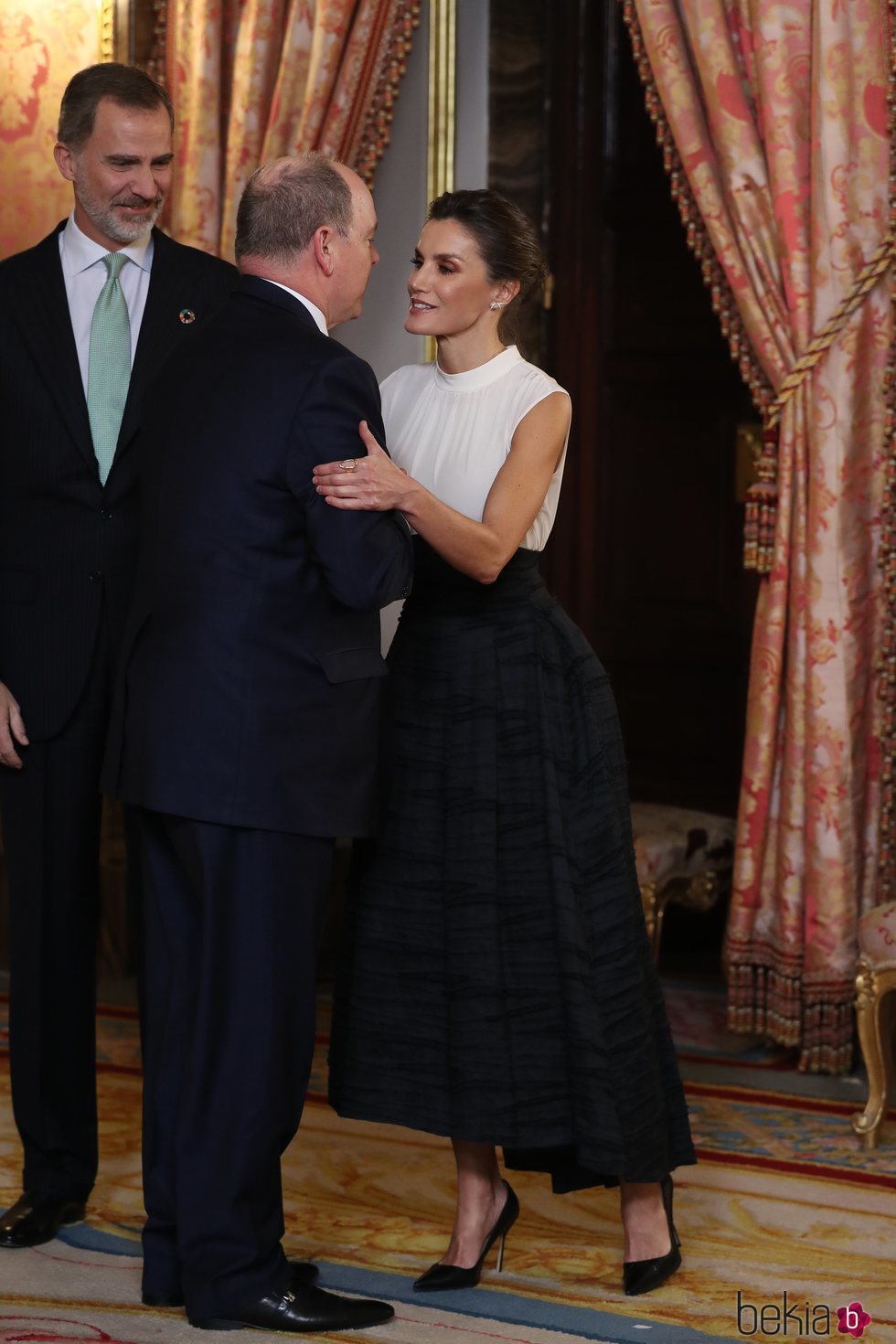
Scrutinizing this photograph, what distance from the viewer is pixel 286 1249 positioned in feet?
9.90

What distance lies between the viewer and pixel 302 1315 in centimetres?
266

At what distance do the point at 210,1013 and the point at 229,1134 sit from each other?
0.62 feet

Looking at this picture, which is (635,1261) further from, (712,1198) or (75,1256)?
(75,1256)

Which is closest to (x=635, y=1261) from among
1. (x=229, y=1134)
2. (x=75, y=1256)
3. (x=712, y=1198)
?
(x=712, y=1198)

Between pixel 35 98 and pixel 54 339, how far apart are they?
207 cm

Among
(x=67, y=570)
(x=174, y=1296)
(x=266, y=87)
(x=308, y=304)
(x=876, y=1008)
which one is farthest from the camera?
(x=266, y=87)

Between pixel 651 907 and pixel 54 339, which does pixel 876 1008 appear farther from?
pixel 54 339

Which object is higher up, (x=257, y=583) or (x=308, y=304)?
(x=308, y=304)

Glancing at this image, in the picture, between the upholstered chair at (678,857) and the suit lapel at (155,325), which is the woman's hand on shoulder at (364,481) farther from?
the upholstered chair at (678,857)

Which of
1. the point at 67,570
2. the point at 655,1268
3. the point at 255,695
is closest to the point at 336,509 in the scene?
the point at 255,695

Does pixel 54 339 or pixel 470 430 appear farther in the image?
pixel 54 339

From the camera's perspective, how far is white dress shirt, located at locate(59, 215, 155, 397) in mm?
3100

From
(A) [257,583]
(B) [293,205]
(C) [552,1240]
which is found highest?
(B) [293,205]

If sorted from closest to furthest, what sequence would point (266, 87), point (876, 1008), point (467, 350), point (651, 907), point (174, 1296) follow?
point (174, 1296), point (467, 350), point (876, 1008), point (651, 907), point (266, 87)
